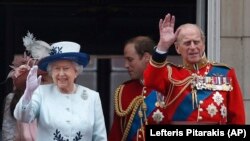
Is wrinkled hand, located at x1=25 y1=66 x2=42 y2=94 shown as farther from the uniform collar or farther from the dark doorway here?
Answer: the dark doorway

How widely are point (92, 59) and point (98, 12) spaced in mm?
447

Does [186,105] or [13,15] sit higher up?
[13,15]

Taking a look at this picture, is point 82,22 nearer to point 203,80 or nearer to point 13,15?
point 13,15

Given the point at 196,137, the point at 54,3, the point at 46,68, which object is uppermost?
the point at 54,3

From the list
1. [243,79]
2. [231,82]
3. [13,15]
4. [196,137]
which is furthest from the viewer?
[13,15]

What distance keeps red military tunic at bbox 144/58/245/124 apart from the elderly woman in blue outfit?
418 mm

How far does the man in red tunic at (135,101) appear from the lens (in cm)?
588

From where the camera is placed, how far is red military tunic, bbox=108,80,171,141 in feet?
19.2

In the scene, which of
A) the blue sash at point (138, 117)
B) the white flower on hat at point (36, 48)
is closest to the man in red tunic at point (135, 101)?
the blue sash at point (138, 117)

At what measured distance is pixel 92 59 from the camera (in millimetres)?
8586

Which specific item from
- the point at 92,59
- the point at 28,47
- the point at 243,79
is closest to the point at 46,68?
the point at 28,47

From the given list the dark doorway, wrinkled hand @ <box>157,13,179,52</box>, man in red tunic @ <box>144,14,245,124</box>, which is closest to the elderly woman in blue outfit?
man in red tunic @ <box>144,14,245,124</box>

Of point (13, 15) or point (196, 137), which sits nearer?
point (196, 137)

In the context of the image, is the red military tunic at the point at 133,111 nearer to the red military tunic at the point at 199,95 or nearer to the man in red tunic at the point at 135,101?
the man in red tunic at the point at 135,101
